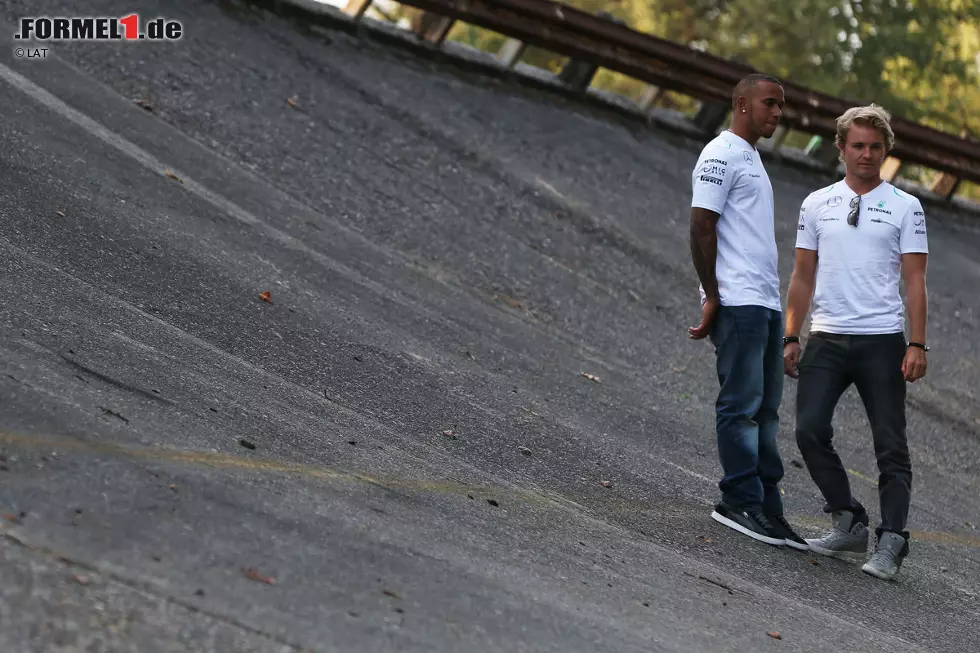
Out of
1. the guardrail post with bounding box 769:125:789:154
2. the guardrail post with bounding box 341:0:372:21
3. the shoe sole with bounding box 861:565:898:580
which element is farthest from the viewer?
the guardrail post with bounding box 769:125:789:154

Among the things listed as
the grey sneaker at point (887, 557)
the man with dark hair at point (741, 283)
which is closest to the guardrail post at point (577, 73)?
the man with dark hair at point (741, 283)

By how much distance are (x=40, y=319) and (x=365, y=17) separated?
935 cm

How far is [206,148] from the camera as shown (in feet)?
36.7

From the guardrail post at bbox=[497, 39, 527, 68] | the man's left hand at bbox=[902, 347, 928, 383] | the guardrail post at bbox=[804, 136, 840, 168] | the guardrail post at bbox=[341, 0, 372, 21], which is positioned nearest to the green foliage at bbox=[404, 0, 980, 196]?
the guardrail post at bbox=[804, 136, 840, 168]

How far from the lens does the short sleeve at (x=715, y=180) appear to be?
20.9 ft

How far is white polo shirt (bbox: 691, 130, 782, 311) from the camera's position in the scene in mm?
6383

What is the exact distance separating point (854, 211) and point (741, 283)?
69 cm

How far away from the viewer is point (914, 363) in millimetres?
6379

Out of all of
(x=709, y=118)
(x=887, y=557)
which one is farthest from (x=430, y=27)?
(x=887, y=557)

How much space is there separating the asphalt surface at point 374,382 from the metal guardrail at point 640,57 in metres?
0.59

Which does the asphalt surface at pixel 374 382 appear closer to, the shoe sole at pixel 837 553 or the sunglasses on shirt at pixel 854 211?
the shoe sole at pixel 837 553

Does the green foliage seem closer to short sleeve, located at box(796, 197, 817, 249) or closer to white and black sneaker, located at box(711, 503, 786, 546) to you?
short sleeve, located at box(796, 197, 817, 249)

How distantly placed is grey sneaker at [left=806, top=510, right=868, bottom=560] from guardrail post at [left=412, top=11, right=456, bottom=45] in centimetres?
942

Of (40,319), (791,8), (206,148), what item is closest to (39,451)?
(40,319)
